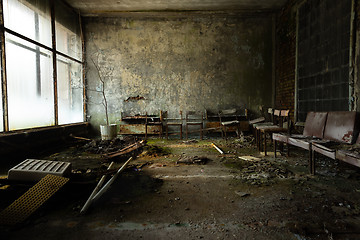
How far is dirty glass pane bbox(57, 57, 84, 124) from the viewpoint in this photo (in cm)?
576

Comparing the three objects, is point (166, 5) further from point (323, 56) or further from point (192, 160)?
point (192, 160)

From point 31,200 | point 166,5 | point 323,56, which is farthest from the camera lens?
point 166,5

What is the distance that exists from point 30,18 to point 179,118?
4711 millimetres

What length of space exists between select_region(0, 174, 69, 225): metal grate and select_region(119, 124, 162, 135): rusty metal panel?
4344mm

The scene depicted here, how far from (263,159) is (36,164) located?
3.44 metres

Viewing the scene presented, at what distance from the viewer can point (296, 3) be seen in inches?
214

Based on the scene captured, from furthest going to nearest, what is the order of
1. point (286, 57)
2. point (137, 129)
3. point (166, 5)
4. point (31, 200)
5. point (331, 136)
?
point (137, 129), point (166, 5), point (286, 57), point (331, 136), point (31, 200)

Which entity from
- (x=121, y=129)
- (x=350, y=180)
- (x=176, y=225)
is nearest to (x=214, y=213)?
(x=176, y=225)

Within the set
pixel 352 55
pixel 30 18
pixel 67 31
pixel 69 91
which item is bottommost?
pixel 69 91

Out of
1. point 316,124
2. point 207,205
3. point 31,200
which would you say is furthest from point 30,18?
point 316,124

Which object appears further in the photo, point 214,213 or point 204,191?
point 204,191

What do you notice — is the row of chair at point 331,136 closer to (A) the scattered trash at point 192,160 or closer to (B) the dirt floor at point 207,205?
(B) the dirt floor at point 207,205

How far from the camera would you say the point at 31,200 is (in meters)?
1.87

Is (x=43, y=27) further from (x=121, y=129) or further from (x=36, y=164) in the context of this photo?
(x=36, y=164)
